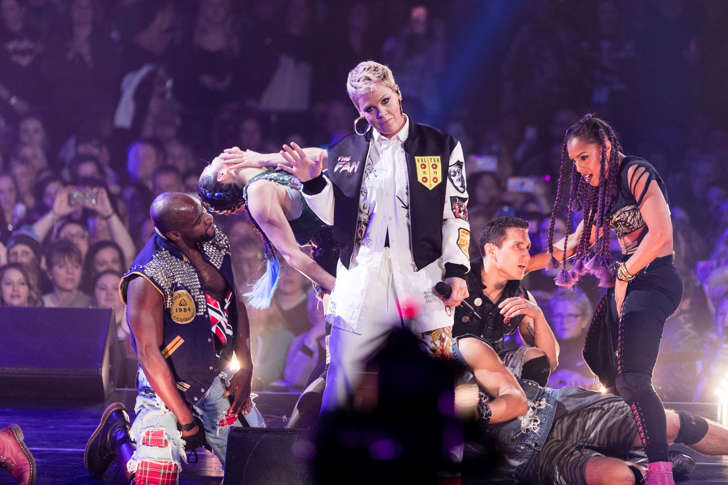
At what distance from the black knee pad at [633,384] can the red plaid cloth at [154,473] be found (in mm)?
1880

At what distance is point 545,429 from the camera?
10.4ft

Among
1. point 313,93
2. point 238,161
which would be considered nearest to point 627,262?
point 238,161

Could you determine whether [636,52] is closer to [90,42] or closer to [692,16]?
[692,16]

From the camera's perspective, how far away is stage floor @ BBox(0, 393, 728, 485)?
3238mm

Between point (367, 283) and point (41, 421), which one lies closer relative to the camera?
point (367, 283)

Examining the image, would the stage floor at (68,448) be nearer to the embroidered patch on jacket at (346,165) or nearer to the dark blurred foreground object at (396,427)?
the dark blurred foreground object at (396,427)

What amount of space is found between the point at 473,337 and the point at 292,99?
13.4 feet


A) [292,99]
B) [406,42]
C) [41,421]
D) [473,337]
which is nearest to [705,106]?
[406,42]

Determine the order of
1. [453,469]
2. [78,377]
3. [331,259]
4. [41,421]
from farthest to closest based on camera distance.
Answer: [78,377] → [41,421] → [331,259] → [453,469]

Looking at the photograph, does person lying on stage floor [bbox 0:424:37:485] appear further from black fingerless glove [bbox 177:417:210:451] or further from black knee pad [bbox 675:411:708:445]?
black knee pad [bbox 675:411:708:445]

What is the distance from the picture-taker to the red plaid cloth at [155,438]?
9.54ft

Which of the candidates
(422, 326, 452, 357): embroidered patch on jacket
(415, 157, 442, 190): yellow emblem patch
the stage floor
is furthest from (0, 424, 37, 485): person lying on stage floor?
(415, 157, 442, 190): yellow emblem patch

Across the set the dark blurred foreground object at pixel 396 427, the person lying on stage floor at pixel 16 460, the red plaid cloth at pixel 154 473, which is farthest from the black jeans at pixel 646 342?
the person lying on stage floor at pixel 16 460

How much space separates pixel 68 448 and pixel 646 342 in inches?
110
